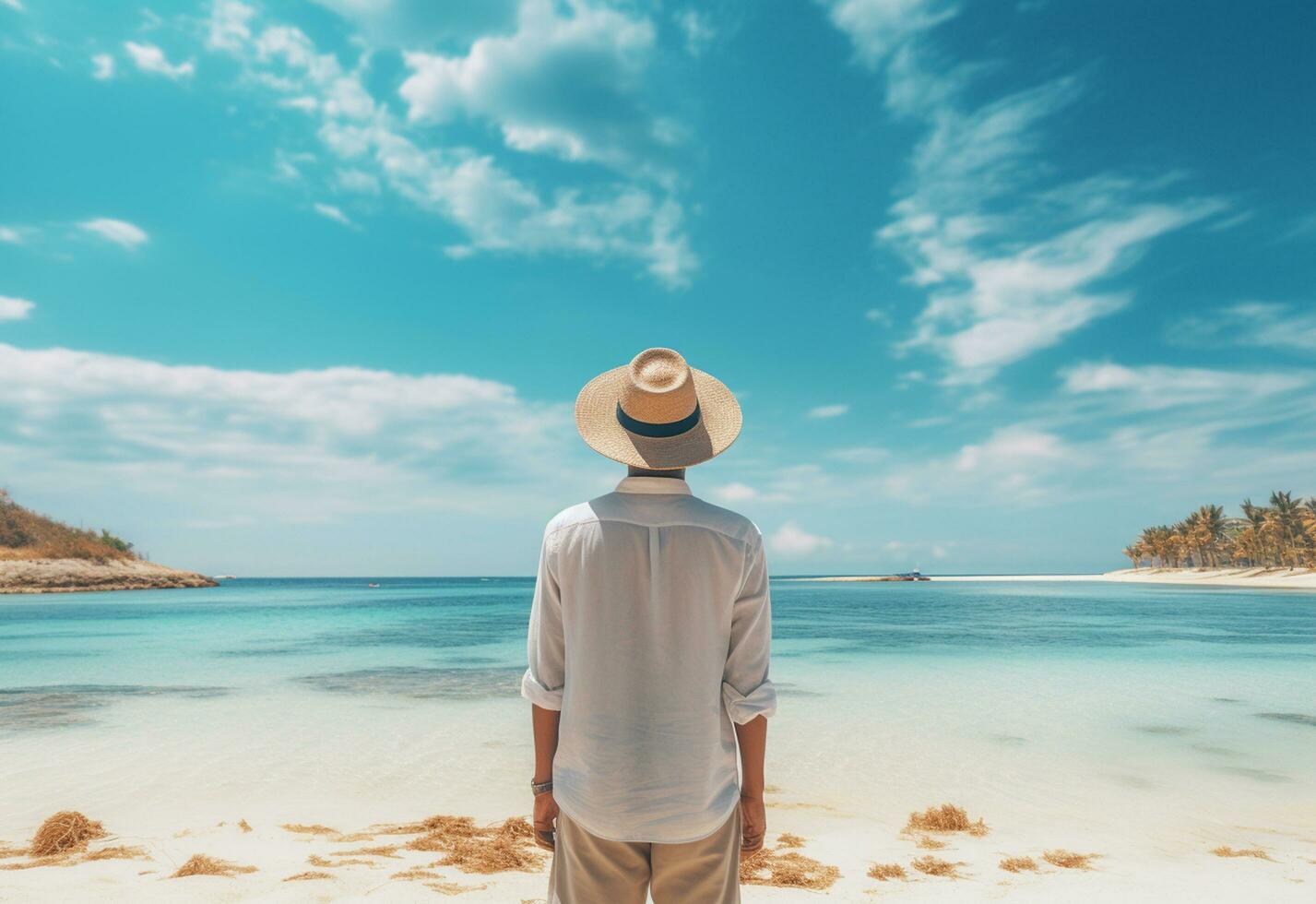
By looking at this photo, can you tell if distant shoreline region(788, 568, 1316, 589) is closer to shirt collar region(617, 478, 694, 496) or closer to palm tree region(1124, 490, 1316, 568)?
palm tree region(1124, 490, 1316, 568)

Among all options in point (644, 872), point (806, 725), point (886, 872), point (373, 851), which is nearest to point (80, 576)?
point (806, 725)

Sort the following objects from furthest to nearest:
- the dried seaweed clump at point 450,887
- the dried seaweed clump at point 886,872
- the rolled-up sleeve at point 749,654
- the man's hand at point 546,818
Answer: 1. the dried seaweed clump at point 886,872
2. the dried seaweed clump at point 450,887
3. the man's hand at point 546,818
4. the rolled-up sleeve at point 749,654

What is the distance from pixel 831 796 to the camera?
6.17 metres

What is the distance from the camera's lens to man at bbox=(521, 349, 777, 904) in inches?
66.4

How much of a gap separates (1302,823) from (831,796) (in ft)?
11.7

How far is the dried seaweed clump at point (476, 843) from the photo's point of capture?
13.7 feet

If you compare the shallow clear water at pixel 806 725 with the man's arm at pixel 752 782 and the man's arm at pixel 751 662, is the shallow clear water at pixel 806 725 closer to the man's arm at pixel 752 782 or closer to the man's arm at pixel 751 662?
the man's arm at pixel 752 782

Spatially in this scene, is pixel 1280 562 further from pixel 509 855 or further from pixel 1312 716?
pixel 509 855

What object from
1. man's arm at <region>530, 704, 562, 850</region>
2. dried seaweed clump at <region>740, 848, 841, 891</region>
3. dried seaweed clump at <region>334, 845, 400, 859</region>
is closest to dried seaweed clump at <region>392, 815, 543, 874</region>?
dried seaweed clump at <region>334, 845, 400, 859</region>

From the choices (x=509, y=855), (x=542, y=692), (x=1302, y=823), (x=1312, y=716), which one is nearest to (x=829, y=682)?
(x=1312, y=716)

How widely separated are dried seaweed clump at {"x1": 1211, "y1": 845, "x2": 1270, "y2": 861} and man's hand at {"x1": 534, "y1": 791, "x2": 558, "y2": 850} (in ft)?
17.1

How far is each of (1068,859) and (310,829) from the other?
17.1ft

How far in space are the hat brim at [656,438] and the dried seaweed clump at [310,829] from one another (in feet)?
15.2

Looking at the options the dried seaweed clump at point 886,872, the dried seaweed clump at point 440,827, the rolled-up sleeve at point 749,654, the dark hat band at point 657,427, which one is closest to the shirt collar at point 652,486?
the dark hat band at point 657,427
